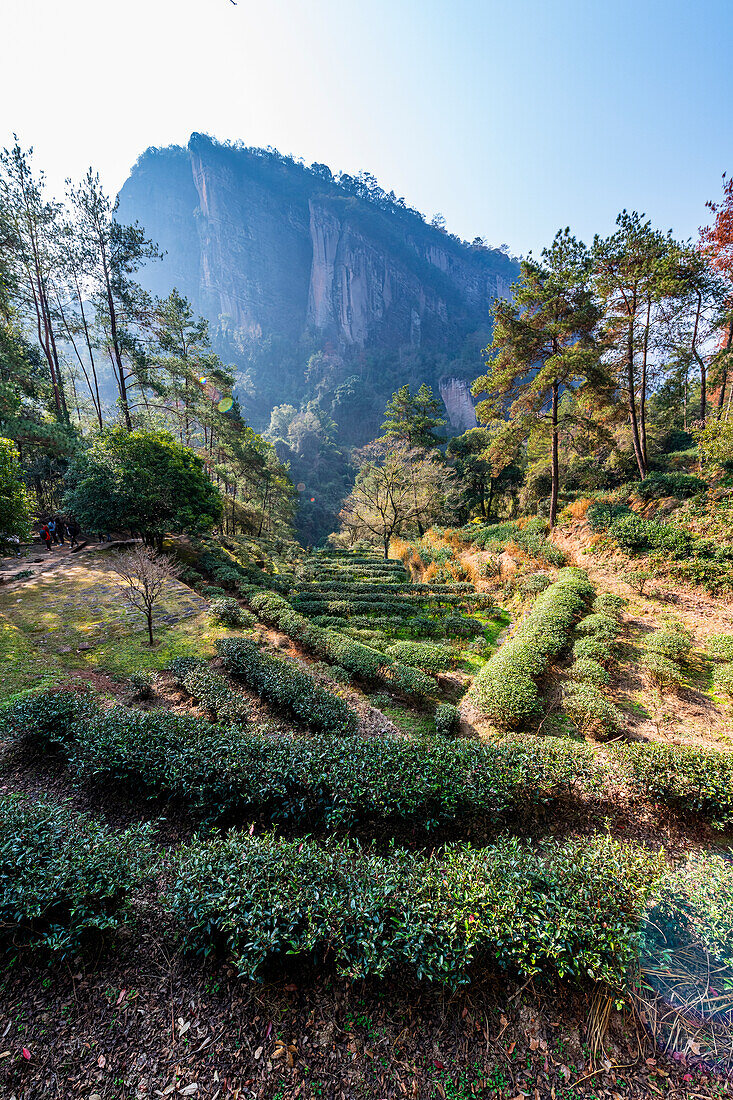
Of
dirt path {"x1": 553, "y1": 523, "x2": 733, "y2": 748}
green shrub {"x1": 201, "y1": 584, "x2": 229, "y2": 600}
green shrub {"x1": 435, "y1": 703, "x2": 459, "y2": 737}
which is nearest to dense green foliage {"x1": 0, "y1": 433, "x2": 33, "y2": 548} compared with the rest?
green shrub {"x1": 201, "y1": 584, "x2": 229, "y2": 600}

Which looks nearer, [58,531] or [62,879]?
[62,879]

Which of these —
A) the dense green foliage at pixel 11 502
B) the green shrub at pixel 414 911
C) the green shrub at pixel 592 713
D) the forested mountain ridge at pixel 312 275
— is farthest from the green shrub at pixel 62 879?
the forested mountain ridge at pixel 312 275

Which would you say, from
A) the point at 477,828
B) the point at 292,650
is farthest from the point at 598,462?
the point at 477,828

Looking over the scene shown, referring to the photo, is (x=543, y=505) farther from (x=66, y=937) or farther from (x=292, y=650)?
(x=66, y=937)

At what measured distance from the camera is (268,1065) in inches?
100

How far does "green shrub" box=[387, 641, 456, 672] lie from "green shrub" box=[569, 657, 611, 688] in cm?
254

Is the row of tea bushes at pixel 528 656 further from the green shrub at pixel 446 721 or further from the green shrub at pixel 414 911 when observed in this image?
the green shrub at pixel 414 911

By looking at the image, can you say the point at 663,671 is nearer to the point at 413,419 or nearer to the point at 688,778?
the point at 688,778

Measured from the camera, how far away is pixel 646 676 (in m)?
7.25

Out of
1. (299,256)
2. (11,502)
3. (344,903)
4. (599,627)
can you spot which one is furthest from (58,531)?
(299,256)

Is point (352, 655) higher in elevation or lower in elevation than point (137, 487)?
lower

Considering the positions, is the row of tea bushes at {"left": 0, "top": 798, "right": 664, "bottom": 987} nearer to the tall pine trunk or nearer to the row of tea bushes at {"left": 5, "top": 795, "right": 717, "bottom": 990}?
the row of tea bushes at {"left": 5, "top": 795, "right": 717, "bottom": 990}

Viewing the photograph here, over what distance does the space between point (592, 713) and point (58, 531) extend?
20716mm

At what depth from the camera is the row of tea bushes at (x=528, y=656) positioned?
626 centimetres
